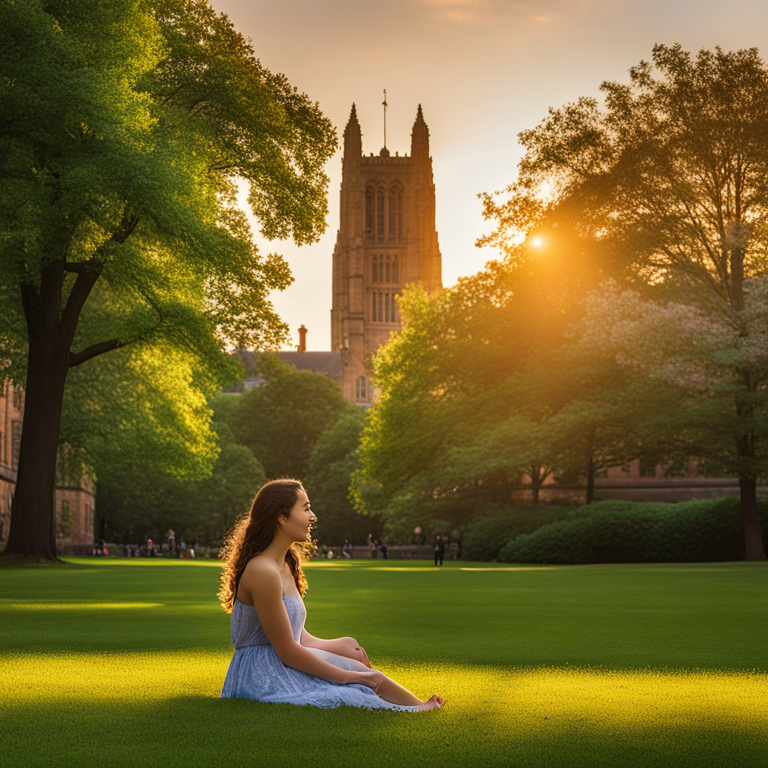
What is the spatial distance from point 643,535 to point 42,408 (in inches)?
822

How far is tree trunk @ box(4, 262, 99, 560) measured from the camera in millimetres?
25328

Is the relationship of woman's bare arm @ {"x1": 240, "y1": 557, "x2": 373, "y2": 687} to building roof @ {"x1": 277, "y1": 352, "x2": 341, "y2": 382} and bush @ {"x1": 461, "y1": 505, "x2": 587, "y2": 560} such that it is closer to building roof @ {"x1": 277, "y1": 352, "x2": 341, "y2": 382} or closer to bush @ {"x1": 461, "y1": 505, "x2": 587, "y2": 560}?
bush @ {"x1": 461, "y1": 505, "x2": 587, "y2": 560}

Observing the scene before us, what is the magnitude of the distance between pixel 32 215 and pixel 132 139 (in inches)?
106

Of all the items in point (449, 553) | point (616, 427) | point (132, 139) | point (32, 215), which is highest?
point (132, 139)

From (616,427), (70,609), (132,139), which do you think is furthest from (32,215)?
(616,427)

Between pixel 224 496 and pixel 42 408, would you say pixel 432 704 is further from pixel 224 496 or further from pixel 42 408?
pixel 224 496

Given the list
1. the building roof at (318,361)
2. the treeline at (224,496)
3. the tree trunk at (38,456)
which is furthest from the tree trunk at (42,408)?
the building roof at (318,361)

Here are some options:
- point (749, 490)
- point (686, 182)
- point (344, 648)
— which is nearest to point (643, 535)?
point (749, 490)

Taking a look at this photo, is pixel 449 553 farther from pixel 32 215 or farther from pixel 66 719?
pixel 66 719

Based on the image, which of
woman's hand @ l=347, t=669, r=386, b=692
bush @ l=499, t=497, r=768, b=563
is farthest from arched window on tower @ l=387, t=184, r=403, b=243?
woman's hand @ l=347, t=669, r=386, b=692

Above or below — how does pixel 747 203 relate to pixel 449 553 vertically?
above

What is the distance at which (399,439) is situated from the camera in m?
48.8

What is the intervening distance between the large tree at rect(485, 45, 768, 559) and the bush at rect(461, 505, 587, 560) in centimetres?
988

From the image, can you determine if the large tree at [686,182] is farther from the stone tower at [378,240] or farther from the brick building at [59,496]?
the stone tower at [378,240]
